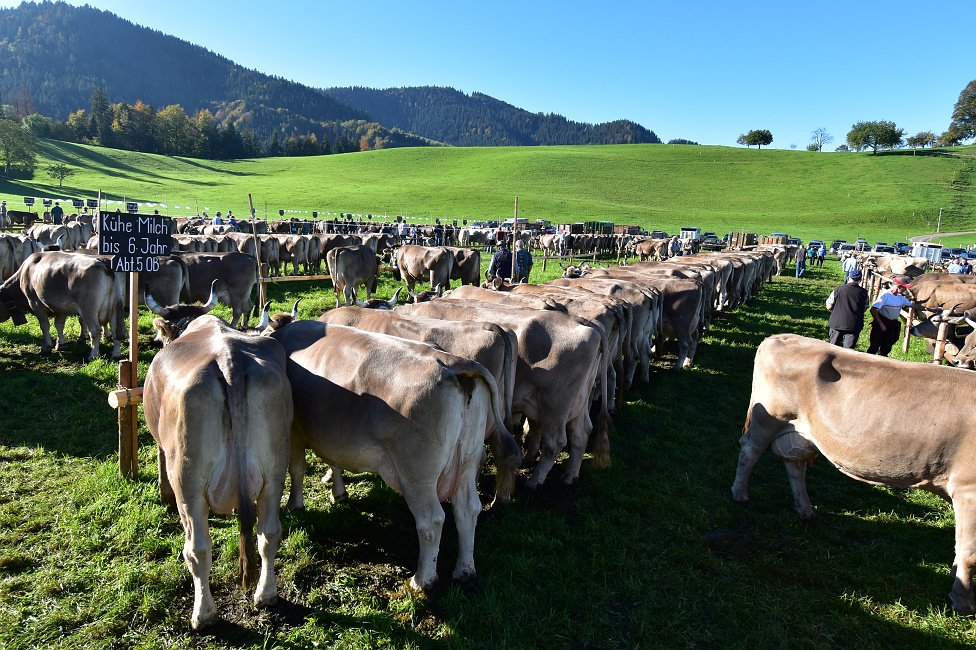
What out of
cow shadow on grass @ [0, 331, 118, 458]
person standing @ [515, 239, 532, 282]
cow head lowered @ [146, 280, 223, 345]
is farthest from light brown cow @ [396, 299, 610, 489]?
person standing @ [515, 239, 532, 282]

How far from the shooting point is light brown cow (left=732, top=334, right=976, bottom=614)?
430cm

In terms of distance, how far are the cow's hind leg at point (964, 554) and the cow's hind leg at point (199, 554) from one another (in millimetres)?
6051

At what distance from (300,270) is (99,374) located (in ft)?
52.6

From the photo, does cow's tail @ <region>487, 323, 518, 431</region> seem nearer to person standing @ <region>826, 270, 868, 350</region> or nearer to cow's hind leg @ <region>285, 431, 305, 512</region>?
cow's hind leg @ <region>285, 431, 305, 512</region>

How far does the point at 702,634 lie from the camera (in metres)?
4.04

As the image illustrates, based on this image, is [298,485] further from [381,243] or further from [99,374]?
[381,243]

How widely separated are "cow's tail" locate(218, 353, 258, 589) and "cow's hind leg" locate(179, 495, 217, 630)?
0.27 meters

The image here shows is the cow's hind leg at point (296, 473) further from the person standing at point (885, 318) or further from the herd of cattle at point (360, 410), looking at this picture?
the person standing at point (885, 318)

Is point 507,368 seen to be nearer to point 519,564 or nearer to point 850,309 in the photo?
point 519,564

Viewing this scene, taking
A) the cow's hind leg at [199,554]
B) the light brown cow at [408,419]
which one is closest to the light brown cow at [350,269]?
the light brown cow at [408,419]

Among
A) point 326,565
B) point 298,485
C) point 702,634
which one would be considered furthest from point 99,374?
point 702,634

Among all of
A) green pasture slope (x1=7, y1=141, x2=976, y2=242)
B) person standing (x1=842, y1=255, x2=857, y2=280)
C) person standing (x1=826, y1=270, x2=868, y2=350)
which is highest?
green pasture slope (x1=7, y1=141, x2=976, y2=242)

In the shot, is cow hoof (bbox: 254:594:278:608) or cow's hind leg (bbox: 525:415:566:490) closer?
cow hoof (bbox: 254:594:278:608)

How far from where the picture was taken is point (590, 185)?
82.4 metres
